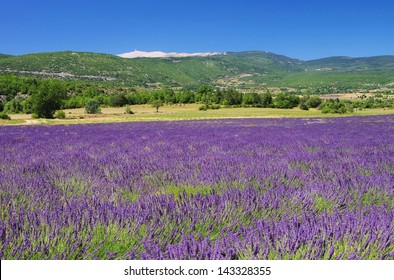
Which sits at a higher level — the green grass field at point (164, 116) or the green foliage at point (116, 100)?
the green foliage at point (116, 100)

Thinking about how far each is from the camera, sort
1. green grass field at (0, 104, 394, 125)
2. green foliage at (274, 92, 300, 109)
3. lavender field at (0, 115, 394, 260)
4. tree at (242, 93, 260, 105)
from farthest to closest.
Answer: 1. tree at (242, 93, 260, 105)
2. green foliage at (274, 92, 300, 109)
3. green grass field at (0, 104, 394, 125)
4. lavender field at (0, 115, 394, 260)

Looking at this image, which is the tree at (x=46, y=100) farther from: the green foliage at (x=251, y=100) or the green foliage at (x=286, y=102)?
the green foliage at (x=251, y=100)

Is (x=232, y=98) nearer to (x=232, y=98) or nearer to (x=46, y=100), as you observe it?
(x=232, y=98)

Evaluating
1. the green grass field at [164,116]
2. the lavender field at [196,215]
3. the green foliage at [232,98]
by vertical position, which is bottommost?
the green grass field at [164,116]

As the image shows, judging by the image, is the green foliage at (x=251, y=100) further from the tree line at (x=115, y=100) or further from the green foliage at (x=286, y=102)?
the green foliage at (x=286, y=102)

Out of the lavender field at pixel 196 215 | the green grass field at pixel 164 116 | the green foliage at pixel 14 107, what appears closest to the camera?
the lavender field at pixel 196 215

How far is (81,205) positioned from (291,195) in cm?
170

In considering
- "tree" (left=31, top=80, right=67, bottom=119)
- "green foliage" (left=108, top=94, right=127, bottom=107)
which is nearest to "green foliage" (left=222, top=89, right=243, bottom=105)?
"green foliage" (left=108, top=94, right=127, bottom=107)

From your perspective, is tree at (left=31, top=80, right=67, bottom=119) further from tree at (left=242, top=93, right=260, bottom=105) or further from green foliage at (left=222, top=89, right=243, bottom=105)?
tree at (left=242, top=93, right=260, bottom=105)

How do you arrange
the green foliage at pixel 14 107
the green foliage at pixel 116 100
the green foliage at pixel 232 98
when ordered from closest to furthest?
1. the green foliage at pixel 14 107
2. the green foliage at pixel 116 100
3. the green foliage at pixel 232 98

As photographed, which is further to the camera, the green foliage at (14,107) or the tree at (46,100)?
the green foliage at (14,107)

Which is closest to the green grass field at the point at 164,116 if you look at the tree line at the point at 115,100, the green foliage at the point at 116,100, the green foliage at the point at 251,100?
the tree line at the point at 115,100

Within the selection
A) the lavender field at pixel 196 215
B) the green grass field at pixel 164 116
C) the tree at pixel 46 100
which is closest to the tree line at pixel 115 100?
the tree at pixel 46 100
